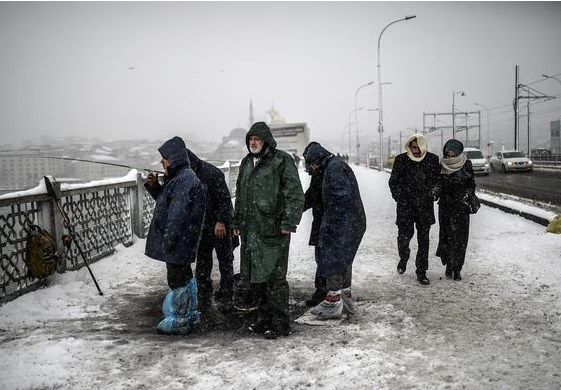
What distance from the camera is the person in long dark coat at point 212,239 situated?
205 inches

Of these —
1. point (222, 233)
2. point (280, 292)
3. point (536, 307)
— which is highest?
point (222, 233)

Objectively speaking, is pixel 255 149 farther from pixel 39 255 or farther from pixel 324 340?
pixel 39 255

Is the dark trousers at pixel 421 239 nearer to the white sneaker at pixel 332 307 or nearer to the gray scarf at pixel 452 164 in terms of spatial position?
the gray scarf at pixel 452 164

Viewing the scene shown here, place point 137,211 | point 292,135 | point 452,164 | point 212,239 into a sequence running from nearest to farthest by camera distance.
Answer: point 212,239 → point 452,164 → point 137,211 → point 292,135

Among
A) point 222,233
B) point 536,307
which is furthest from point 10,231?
point 536,307

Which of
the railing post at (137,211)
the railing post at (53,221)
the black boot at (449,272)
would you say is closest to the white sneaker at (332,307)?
the black boot at (449,272)

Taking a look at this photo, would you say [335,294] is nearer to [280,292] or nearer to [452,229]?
[280,292]

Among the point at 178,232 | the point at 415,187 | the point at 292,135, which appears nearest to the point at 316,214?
the point at 415,187

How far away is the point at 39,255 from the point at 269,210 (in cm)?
301

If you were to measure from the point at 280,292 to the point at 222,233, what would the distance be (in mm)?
971

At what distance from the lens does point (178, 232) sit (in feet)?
13.3

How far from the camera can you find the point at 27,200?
5367 millimetres

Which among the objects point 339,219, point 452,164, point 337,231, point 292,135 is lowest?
point 337,231

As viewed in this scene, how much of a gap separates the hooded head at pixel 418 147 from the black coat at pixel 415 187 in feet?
0.24
